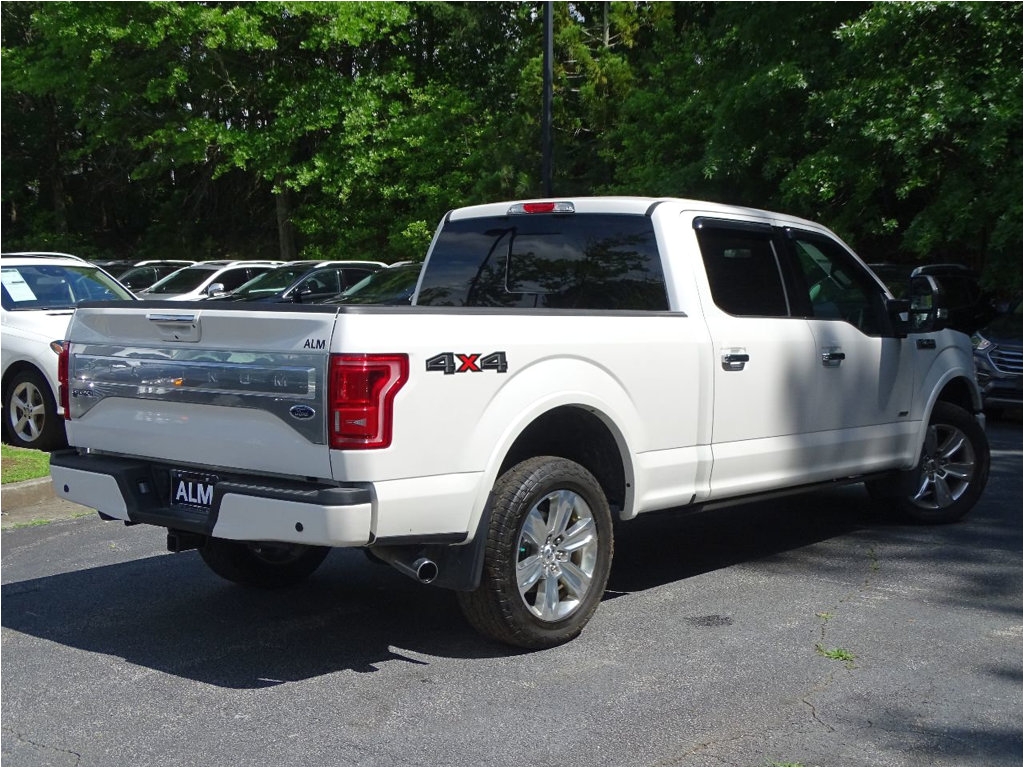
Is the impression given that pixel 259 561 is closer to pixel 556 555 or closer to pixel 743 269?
pixel 556 555

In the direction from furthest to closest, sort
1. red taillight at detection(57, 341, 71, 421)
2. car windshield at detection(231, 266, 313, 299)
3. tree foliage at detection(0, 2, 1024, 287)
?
car windshield at detection(231, 266, 313, 299)
tree foliage at detection(0, 2, 1024, 287)
red taillight at detection(57, 341, 71, 421)

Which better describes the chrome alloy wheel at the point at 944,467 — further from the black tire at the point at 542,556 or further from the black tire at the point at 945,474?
the black tire at the point at 542,556

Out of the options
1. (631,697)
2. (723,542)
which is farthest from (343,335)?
(723,542)

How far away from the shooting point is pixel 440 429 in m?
4.72

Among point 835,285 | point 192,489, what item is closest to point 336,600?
point 192,489

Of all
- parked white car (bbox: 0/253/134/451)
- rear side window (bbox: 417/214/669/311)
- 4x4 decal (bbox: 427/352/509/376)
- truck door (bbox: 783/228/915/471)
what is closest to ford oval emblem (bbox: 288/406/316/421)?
4x4 decal (bbox: 427/352/509/376)

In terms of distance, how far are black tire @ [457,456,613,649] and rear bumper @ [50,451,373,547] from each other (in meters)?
0.68

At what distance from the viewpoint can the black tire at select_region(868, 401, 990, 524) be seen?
7762 millimetres

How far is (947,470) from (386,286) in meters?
8.74

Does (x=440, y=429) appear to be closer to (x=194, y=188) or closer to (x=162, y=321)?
(x=162, y=321)

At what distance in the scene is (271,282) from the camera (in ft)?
63.0

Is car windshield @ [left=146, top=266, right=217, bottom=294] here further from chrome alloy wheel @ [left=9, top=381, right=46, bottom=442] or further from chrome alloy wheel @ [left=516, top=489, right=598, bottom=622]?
chrome alloy wheel @ [left=516, top=489, right=598, bottom=622]

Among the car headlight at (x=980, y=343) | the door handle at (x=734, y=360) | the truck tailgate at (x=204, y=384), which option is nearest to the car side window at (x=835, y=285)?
the door handle at (x=734, y=360)

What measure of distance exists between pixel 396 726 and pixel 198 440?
1494mm
